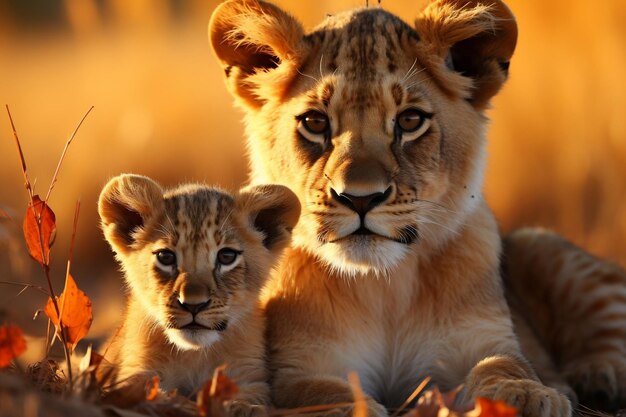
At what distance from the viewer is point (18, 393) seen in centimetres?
250

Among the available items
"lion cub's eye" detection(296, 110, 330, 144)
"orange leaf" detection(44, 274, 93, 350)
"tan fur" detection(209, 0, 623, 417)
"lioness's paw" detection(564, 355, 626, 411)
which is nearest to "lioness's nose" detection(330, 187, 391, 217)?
"tan fur" detection(209, 0, 623, 417)

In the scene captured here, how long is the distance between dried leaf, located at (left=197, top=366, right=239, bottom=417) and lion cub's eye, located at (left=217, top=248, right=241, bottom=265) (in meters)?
0.57

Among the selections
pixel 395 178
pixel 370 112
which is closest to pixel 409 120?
pixel 370 112

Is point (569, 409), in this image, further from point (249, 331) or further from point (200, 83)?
point (200, 83)

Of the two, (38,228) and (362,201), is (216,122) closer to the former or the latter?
(38,228)

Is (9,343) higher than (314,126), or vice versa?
(314,126)

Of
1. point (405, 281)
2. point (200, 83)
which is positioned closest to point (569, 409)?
point (405, 281)

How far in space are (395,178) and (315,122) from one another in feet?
1.32

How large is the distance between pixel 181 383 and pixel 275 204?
66 centimetres

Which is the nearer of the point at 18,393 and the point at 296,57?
the point at 18,393

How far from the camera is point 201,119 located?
759 cm

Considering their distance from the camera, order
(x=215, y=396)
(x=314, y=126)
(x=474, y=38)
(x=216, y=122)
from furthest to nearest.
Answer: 1. (x=216, y=122)
2. (x=474, y=38)
3. (x=314, y=126)
4. (x=215, y=396)

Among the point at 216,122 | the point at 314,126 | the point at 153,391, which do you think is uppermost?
the point at 314,126

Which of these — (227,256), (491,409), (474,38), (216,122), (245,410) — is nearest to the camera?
(491,409)
